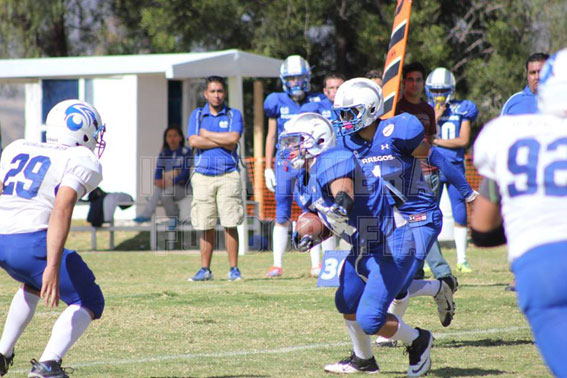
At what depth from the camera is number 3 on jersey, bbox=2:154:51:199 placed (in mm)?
4570

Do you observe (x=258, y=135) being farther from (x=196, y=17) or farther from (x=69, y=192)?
(x=69, y=192)

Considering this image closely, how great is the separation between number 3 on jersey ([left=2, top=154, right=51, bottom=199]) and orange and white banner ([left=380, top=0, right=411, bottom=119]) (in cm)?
314

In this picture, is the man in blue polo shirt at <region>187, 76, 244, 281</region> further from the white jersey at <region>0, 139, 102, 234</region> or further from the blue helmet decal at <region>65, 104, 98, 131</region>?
the white jersey at <region>0, 139, 102, 234</region>

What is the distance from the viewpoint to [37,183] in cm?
457

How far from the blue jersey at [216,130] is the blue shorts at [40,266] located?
4902 mm

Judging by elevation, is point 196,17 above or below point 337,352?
above

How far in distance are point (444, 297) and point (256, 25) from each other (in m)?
13.2

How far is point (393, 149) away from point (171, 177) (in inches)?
333

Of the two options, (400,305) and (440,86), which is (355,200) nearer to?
(400,305)

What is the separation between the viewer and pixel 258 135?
15117 mm

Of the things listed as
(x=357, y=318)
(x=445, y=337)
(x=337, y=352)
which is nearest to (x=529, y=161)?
(x=357, y=318)

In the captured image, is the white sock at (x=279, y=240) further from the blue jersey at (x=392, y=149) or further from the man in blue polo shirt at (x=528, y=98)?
the blue jersey at (x=392, y=149)

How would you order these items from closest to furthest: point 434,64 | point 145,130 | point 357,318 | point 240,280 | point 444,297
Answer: point 357,318, point 444,297, point 240,280, point 145,130, point 434,64

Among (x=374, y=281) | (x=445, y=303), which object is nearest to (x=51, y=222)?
(x=374, y=281)
